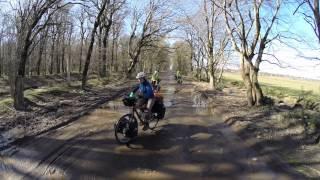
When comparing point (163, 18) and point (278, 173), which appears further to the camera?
point (163, 18)

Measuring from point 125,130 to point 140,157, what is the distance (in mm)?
1739

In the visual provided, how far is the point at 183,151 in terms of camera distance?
994 cm

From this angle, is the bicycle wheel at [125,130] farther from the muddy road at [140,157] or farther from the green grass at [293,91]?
the green grass at [293,91]

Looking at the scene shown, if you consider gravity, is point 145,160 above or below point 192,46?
below

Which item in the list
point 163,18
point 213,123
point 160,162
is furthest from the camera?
point 163,18

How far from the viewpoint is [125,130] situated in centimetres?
1082

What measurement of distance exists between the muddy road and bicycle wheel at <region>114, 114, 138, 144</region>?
0.59 feet

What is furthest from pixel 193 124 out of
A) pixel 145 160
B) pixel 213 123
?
pixel 145 160

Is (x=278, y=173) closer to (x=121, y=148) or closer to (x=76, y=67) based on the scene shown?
(x=121, y=148)

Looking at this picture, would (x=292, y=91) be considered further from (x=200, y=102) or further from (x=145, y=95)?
(x=145, y=95)

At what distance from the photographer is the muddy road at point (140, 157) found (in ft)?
25.8

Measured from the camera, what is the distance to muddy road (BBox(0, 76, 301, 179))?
310 inches

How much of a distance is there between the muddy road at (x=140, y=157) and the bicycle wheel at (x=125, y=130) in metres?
0.18

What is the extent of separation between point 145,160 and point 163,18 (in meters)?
48.9
